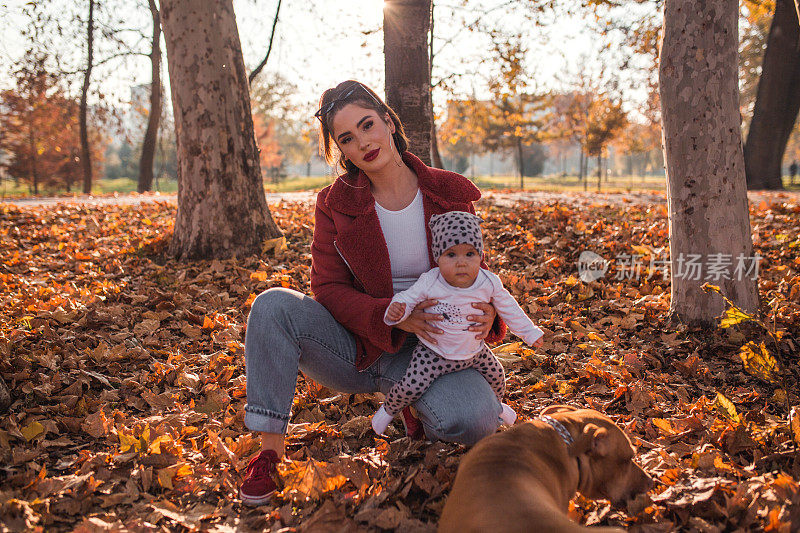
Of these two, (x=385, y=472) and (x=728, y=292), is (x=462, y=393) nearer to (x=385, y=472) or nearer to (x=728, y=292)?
(x=385, y=472)

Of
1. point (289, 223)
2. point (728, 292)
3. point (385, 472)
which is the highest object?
point (289, 223)

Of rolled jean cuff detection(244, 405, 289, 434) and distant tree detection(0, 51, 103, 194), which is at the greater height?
distant tree detection(0, 51, 103, 194)

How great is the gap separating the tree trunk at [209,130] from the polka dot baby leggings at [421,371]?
12.8 feet

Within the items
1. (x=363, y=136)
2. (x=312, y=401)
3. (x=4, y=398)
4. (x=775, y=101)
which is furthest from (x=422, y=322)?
(x=775, y=101)

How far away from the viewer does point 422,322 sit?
7.89 ft

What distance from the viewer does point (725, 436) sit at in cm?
250

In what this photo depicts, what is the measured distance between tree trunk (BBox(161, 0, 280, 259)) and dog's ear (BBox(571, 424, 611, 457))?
4708 millimetres

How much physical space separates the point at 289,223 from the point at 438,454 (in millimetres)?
5525

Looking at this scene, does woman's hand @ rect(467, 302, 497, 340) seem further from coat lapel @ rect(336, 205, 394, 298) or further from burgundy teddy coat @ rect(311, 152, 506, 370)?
coat lapel @ rect(336, 205, 394, 298)

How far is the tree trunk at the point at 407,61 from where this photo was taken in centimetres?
516

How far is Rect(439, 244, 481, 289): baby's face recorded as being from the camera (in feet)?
7.62

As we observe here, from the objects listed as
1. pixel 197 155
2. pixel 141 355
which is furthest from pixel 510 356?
pixel 197 155

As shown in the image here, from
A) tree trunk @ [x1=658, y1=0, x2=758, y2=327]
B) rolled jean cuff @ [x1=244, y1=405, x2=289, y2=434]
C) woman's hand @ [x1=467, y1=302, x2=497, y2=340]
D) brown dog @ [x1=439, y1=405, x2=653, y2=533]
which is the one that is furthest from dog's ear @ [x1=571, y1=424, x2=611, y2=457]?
tree trunk @ [x1=658, y1=0, x2=758, y2=327]

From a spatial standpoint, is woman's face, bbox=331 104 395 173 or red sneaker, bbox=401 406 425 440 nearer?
woman's face, bbox=331 104 395 173
